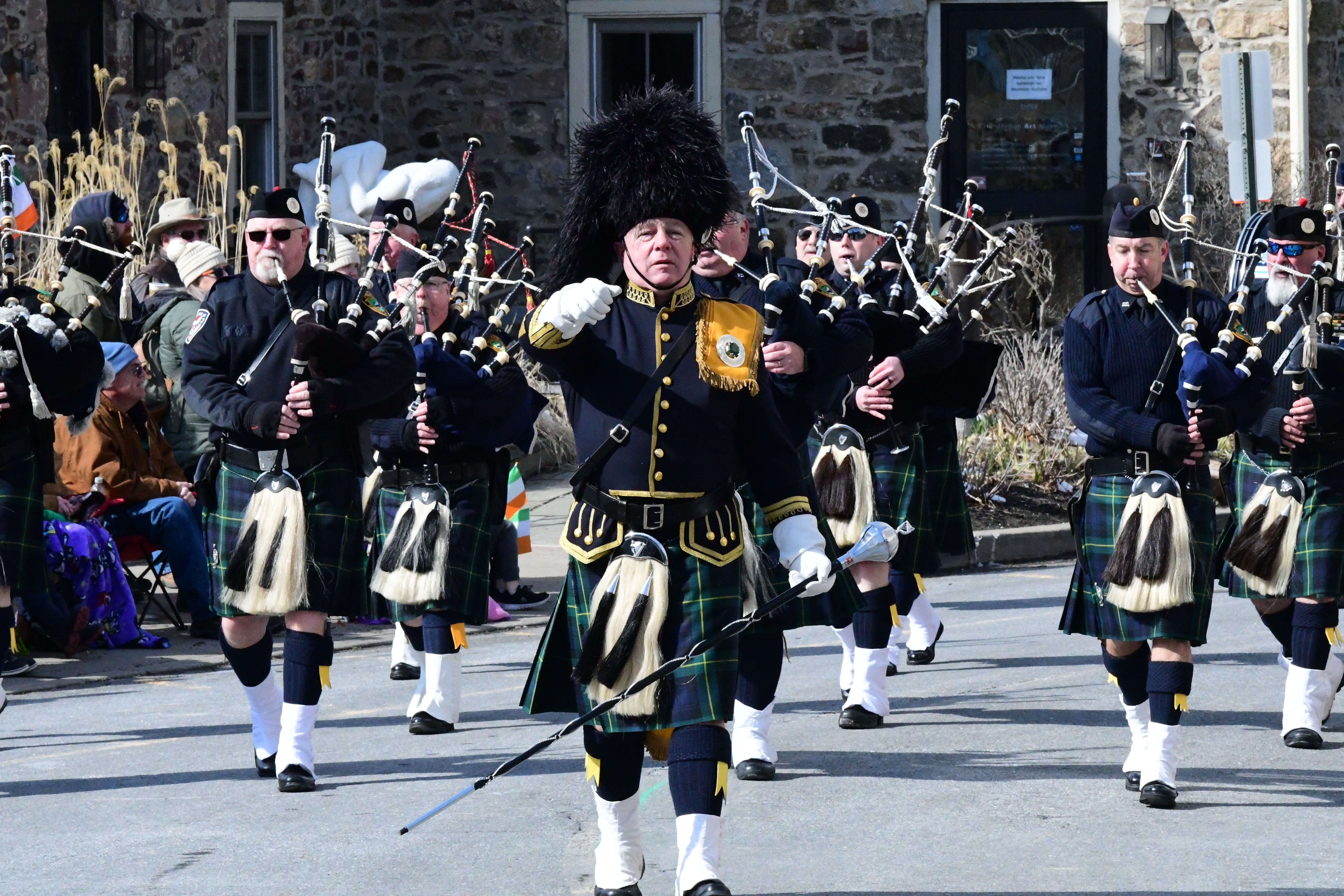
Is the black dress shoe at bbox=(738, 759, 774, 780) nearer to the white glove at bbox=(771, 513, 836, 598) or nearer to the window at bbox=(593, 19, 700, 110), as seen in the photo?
the white glove at bbox=(771, 513, 836, 598)

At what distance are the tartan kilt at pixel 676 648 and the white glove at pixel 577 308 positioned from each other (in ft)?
1.81

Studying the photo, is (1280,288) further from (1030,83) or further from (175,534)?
(1030,83)

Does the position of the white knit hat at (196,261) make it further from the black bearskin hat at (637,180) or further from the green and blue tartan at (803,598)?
the black bearskin hat at (637,180)

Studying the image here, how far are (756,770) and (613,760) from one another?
1.61 metres

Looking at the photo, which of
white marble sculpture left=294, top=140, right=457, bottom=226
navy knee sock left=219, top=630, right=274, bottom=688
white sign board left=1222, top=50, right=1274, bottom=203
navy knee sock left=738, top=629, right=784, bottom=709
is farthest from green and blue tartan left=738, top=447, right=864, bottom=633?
white marble sculpture left=294, top=140, right=457, bottom=226

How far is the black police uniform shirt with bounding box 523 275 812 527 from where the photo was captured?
4723mm

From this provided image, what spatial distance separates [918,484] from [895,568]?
40cm

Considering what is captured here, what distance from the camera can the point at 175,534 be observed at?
8766 mm

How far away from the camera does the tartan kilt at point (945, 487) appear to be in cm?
820

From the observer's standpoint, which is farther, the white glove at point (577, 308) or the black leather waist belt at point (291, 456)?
the black leather waist belt at point (291, 456)

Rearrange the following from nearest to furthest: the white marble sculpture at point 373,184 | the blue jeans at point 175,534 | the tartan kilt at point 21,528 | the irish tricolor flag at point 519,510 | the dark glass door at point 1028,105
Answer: the tartan kilt at point 21,528, the blue jeans at point 175,534, the irish tricolor flag at point 519,510, the white marble sculpture at point 373,184, the dark glass door at point 1028,105

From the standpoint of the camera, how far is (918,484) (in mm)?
7629

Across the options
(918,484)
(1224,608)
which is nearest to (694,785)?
(918,484)

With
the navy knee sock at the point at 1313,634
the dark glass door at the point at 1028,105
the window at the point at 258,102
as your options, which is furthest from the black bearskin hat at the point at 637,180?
the dark glass door at the point at 1028,105
